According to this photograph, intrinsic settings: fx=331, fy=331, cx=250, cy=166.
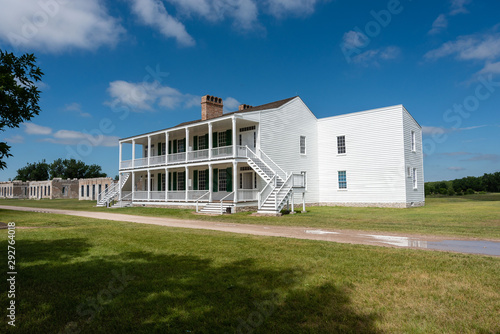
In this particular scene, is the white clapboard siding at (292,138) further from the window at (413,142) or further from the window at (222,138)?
the window at (413,142)

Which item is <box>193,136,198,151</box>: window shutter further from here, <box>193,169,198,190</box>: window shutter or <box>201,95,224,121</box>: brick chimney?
<box>201,95,224,121</box>: brick chimney

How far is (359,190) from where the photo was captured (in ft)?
84.3

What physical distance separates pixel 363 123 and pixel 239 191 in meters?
11.2

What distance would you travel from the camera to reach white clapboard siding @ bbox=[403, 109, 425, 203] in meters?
24.2

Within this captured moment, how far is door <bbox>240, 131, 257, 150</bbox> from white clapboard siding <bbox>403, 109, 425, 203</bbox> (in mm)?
11031

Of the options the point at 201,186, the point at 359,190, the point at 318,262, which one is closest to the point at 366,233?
the point at 318,262

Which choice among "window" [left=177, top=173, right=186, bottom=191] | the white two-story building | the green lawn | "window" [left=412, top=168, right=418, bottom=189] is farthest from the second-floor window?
the green lawn

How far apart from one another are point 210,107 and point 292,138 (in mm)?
9250

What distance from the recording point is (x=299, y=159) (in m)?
26.4

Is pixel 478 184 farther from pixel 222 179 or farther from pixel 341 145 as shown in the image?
pixel 222 179

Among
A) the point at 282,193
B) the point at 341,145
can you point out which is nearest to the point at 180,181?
the point at 282,193

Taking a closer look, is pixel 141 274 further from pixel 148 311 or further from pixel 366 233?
pixel 366 233

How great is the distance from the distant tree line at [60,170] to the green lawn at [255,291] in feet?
303

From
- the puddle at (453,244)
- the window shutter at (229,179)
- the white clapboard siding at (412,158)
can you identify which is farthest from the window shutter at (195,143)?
the puddle at (453,244)
